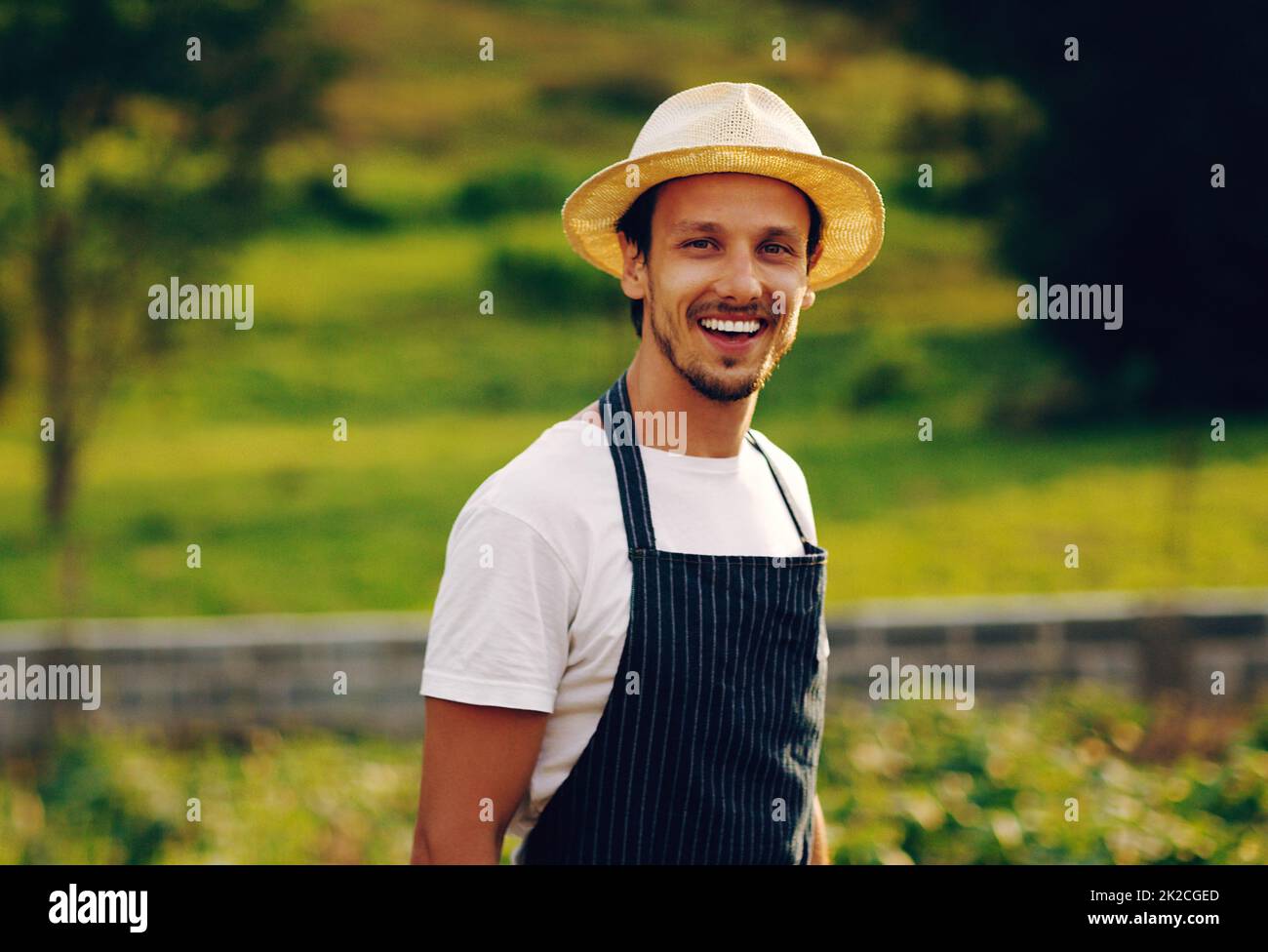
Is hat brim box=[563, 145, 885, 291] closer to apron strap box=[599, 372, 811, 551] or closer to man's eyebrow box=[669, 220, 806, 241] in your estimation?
man's eyebrow box=[669, 220, 806, 241]

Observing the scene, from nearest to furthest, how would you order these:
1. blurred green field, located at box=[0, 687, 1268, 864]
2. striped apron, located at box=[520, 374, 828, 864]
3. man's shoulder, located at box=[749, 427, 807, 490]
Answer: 1. striped apron, located at box=[520, 374, 828, 864]
2. man's shoulder, located at box=[749, 427, 807, 490]
3. blurred green field, located at box=[0, 687, 1268, 864]

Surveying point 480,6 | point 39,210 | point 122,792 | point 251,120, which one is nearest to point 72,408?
point 39,210

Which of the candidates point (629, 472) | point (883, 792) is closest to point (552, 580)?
point (629, 472)

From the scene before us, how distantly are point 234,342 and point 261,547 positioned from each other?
336 cm

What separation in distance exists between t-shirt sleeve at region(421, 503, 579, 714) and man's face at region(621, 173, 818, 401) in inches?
17.2

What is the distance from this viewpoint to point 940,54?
6977 millimetres

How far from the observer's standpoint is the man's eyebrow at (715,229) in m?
2.31

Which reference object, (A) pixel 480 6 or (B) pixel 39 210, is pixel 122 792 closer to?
(B) pixel 39 210

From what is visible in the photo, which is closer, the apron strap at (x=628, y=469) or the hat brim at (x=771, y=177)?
the apron strap at (x=628, y=469)

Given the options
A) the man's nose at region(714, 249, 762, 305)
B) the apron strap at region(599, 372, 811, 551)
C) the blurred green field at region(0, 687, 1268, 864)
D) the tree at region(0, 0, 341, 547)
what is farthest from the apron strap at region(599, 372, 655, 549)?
the tree at region(0, 0, 341, 547)

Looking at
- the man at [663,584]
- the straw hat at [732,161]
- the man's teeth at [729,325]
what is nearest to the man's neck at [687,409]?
the man at [663,584]

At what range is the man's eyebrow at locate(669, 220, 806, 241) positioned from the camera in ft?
7.59

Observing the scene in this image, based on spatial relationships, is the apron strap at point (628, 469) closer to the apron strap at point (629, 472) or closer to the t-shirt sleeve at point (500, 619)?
the apron strap at point (629, 472)

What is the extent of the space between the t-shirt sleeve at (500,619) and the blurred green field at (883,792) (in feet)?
6.97
